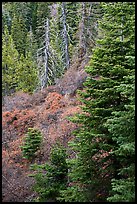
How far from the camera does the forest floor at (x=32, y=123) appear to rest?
17.7m

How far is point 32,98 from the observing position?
88.9 feet

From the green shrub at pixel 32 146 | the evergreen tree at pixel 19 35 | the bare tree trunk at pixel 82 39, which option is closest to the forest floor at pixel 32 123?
the green shrub at pixel 32 146

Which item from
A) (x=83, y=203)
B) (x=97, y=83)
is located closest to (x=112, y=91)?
(x=97, y=83)

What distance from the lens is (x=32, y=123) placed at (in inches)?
947

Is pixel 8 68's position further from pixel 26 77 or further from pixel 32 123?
pixel 32 123

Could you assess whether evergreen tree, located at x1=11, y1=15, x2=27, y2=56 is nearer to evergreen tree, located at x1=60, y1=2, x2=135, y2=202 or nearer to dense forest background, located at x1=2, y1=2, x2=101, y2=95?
dense forest background, located at x1=2, y1=2, x2=101, y2=95

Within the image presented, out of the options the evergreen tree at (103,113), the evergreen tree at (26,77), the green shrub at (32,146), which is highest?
the evergreen tree at (103,113)

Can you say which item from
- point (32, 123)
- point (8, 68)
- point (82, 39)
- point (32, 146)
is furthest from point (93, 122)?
point (8, 68)

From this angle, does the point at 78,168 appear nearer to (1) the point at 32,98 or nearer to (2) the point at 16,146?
(2) the point at 16,146

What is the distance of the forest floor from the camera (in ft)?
57.9

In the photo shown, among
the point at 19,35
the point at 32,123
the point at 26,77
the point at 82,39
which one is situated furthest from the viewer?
the point at 19,35

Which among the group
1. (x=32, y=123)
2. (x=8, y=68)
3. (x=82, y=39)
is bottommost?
(x=32, y=123)

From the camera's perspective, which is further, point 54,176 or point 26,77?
point 26,77

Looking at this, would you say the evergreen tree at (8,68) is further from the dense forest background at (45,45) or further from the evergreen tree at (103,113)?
the evergreen tree at (103,113)
